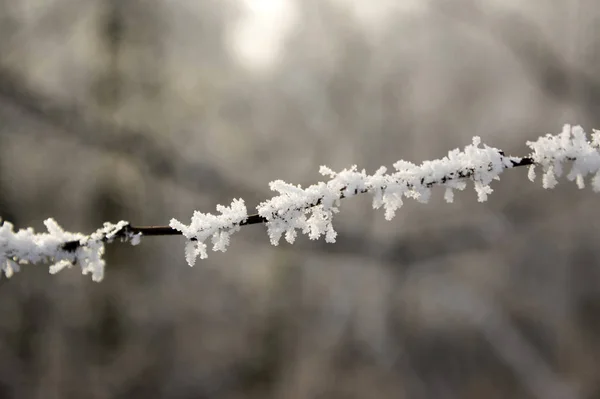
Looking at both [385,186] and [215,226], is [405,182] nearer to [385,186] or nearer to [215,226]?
[385,186]

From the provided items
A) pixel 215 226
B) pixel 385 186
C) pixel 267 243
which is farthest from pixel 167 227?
pixel 267 243

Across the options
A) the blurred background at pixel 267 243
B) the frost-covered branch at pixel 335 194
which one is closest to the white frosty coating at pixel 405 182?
the frost-covered branch at pixel 335 194

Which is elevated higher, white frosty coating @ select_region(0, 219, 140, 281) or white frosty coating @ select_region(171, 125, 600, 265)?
white frosty coating @ select_region(171, 125, 600, 265)

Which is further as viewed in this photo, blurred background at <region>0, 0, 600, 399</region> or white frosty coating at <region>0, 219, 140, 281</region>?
blurred background at <region>0, 0, 600, 399</region>

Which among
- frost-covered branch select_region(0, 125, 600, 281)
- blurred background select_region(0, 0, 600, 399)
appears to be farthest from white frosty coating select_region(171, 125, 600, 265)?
blurred background select_region(0, 0, 600, 399)

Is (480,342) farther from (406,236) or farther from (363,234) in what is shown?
(363,234)

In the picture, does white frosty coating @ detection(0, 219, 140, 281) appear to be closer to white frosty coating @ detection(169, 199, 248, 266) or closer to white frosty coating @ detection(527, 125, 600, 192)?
white frosty coating @ detection(169, 199, 248, 266)

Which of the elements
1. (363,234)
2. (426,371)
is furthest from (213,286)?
(426,371)

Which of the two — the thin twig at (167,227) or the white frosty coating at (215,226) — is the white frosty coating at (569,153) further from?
the white frosty coating at (215,226)
